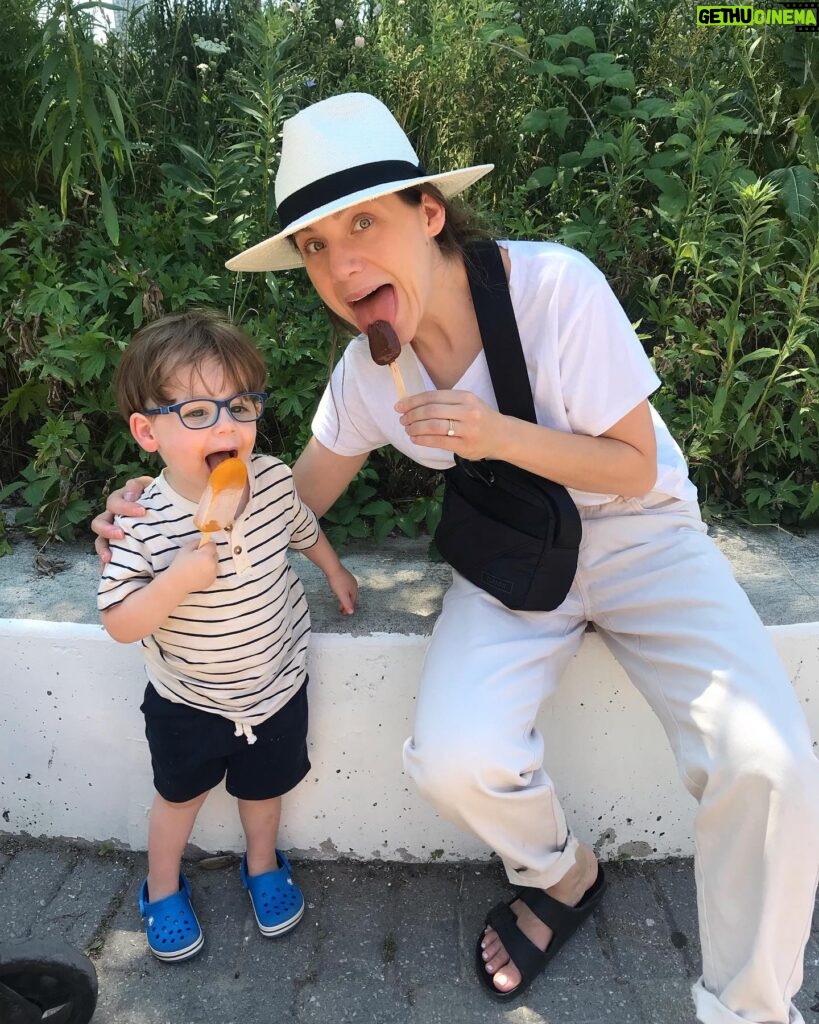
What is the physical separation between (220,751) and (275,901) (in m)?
0.44

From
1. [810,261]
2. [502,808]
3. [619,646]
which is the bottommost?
[502,808]

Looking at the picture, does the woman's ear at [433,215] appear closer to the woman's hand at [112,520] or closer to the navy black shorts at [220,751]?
the woman's hand at [112,520]

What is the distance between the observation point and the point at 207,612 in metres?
1.99

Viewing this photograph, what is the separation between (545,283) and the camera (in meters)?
1.96

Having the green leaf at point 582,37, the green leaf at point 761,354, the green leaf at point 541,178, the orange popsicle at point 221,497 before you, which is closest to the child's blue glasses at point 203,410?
the orange popsicle at point 221,497

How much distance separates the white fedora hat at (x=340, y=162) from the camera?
1788mm

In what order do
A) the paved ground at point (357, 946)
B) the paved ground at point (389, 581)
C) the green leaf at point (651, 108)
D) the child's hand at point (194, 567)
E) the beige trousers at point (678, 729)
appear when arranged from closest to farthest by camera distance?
the beige trousers at point (678, 729)
the child's hand at point (194, 567)
the paved ground at point (357, 946)
the paved ground at point (389, 581)
the green leaf at point (651, 108)

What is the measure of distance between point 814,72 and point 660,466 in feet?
6.17

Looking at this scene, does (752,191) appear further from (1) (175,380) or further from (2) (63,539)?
(2) (63,539)

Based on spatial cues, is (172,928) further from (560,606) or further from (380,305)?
(380,305)

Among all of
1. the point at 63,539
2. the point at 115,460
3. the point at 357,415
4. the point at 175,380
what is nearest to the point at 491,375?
the point at 357,415

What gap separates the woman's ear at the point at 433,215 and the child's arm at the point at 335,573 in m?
0.80

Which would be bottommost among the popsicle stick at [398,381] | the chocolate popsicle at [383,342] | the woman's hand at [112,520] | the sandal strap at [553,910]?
the sandal strap at [553,910]

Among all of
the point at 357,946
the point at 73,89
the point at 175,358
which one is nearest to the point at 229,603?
the point at 175,358
